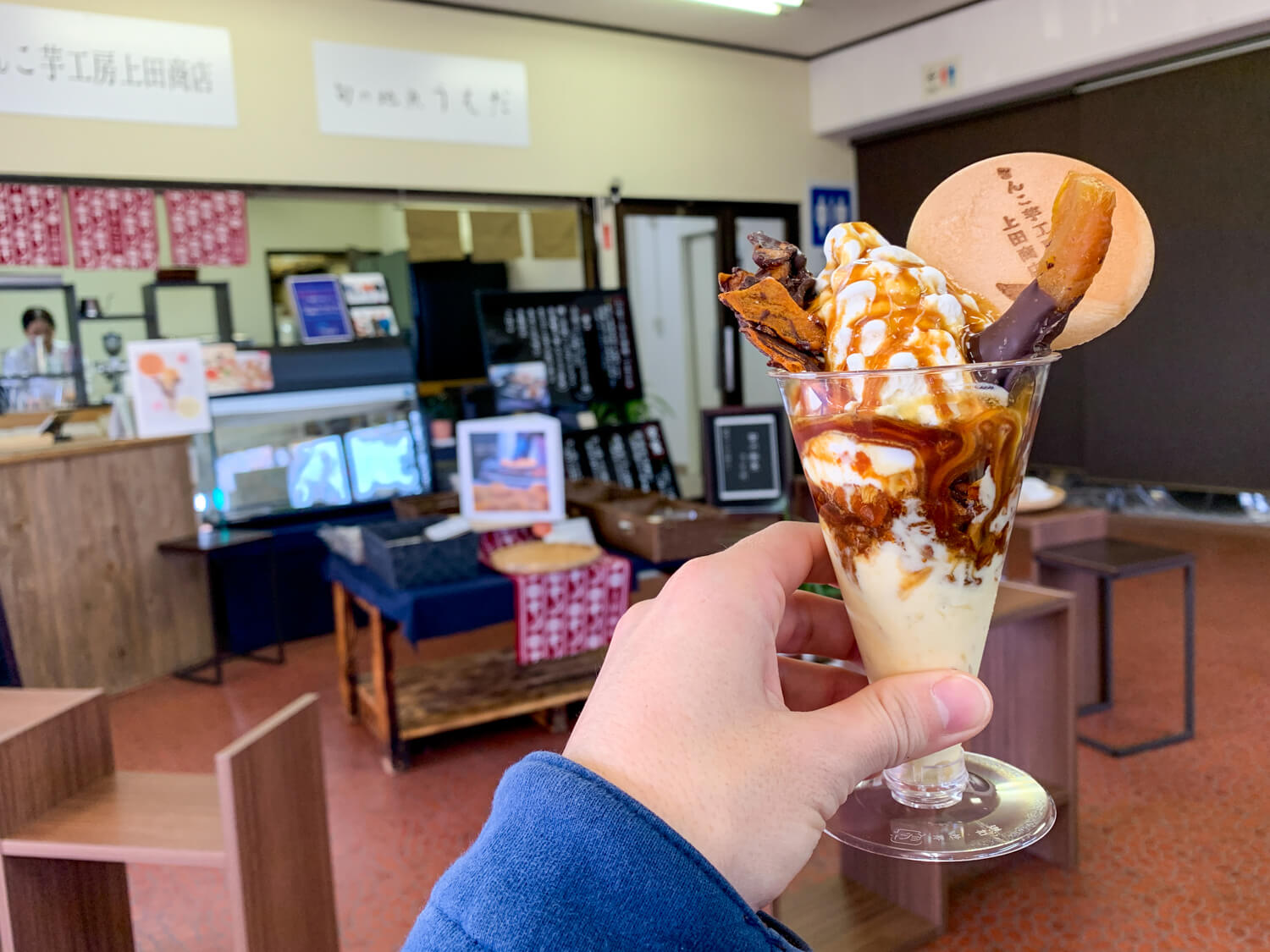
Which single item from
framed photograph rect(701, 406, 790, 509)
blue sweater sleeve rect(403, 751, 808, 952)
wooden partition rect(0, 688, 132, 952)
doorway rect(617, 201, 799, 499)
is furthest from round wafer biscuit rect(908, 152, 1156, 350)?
doorway rect(617, 201, 799, 499)

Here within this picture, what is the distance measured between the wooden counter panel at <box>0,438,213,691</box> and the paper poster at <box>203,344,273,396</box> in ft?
1.07

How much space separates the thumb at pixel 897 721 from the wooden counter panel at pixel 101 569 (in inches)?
143

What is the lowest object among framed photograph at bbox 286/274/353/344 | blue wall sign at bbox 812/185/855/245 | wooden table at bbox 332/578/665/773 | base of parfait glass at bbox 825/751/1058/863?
wooden table at bbox 332/578/665/773

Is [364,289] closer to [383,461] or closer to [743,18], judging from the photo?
[383,461]

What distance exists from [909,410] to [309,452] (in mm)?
4160

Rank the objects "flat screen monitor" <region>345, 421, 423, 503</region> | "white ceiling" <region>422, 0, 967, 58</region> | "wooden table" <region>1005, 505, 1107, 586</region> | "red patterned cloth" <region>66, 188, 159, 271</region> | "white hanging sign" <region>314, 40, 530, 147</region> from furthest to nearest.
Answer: "white ceiling" <region>422, 0, 967, 58</region>
"white hanging sign" <region>314, 40, 530, 147</region>
"flat screen monitor" <region>345, 421, 423, 503</region>
"red patterned cloth" <region>66, 188, 159, 271</region>
"wooden table" <region>1005, 505, 1107, 586</region>

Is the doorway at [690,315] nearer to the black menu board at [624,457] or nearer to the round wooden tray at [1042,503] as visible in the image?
the black menu board at [624,457]

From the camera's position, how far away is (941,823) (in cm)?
78

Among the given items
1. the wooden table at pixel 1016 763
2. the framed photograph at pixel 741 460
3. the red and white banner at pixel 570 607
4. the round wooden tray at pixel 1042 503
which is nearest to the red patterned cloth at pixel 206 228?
the framed photograph at pixel 741 460

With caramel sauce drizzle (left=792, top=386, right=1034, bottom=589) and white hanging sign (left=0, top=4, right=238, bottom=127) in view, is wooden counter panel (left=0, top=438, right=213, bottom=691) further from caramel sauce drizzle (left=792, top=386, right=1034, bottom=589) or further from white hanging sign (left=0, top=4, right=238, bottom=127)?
caramel sauce drizzle (left=792, top=386, right=1034, bottom=589)

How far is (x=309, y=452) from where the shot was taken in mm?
4445

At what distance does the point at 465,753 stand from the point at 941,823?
257cm

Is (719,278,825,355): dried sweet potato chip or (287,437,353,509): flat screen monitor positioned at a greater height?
(719,278,825,355): dried sweet potato chip

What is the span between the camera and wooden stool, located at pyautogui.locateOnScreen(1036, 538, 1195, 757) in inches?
111
